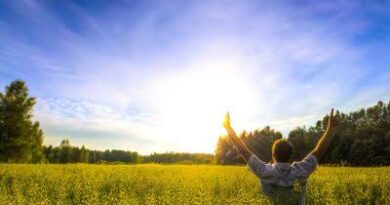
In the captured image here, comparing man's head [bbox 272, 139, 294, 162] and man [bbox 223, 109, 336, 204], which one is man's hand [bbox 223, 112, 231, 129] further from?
man's head [bbox 272, 139, 294, 162]

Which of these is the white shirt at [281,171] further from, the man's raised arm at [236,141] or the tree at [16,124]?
the tree at [16,124]

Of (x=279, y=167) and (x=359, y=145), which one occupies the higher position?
(x=359, y=145)

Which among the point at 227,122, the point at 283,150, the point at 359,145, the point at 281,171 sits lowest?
the point at 281,171

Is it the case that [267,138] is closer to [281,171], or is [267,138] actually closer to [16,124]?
[16,124]

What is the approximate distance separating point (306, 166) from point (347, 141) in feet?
192

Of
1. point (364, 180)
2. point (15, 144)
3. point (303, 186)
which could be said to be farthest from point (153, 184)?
point (15, 144)

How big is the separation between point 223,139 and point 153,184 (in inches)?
2734

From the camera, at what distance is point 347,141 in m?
62.0

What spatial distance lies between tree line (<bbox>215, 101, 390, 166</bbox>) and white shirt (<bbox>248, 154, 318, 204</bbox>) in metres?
42.3

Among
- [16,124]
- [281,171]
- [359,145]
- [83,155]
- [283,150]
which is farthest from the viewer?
[83,155]

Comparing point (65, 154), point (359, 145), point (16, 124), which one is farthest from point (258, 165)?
point (65, 154)

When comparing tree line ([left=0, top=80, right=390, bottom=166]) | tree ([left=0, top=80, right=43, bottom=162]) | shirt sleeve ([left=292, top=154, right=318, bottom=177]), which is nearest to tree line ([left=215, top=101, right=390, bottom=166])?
tree line ([left=0, top=80, right=390, bottom=166])

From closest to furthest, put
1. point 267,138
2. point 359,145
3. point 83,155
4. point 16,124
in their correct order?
point 16,124 < point 359,145 < point 267,138 < point 83,155

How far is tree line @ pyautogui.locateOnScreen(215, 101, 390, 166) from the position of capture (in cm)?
5897
